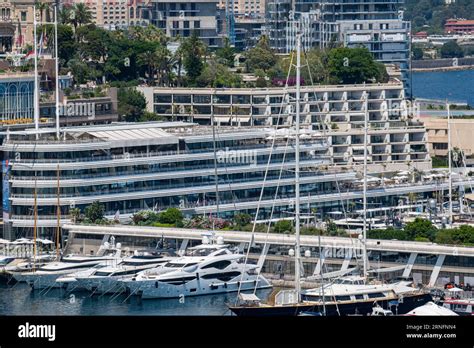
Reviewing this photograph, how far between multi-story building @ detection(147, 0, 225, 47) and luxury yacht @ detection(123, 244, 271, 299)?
58788 mm

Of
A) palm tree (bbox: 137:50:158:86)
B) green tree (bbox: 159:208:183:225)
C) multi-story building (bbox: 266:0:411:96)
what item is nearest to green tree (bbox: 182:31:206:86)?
palm tree (bbox: 137:50:158:86)

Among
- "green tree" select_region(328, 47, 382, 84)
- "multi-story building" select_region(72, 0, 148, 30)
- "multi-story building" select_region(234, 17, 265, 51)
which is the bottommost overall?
"green tree" select_region(328, 47, 382, 84)

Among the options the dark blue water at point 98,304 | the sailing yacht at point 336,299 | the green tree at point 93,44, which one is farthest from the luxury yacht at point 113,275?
the green tree at point 93,44

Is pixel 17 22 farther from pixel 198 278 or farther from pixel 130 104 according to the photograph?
pixel 198 278

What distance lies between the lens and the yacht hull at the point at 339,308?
107 ft

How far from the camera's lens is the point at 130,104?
66.3m

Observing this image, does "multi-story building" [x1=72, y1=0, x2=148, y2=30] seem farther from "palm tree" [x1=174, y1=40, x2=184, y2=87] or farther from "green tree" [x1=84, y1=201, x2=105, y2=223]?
"green tree" [x1=84, y1=201, x2=105, y2=223]

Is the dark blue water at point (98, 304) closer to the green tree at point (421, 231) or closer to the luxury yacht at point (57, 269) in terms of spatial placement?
the luxury yacht at point (57, 269)

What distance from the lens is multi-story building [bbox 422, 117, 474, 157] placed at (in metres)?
69.1

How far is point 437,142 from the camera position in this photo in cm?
6962

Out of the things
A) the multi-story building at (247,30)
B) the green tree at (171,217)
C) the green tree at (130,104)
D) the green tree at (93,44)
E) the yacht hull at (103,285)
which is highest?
the multi-story building at (247,30)

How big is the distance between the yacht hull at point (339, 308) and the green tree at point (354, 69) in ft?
126

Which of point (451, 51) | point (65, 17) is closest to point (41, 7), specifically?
point (65, 17)

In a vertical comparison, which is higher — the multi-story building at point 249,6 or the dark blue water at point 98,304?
the multi-story building at point 249,6
